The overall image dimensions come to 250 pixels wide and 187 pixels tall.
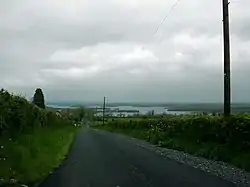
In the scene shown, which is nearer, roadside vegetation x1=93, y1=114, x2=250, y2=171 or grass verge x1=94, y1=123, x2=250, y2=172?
grass verge x1=94, y1=123, x2=250, y2=172

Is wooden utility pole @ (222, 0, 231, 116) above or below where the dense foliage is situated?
above

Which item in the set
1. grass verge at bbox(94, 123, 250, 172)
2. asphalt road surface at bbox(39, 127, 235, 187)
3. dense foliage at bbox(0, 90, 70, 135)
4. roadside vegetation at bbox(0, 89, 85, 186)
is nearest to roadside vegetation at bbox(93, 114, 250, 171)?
grass verge at bbox(94, 123, 250, 172)

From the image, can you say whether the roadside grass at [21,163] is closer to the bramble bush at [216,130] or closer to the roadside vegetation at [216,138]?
the roadside vegetation at [216,138]

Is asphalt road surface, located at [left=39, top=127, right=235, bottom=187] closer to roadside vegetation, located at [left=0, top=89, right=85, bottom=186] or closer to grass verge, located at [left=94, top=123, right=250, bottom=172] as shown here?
roadside vegetation, located at [left=0, top=89, right=85, bottom=186]

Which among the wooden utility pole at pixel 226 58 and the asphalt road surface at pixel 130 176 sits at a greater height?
the wooden utility pole at pixel 226 58

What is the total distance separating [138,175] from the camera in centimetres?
1566

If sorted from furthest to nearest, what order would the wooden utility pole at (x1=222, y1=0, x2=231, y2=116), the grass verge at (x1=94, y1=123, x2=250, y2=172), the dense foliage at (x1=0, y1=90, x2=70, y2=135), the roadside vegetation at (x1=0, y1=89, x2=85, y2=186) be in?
1. the wooden utility pole at (x1=222, y1=0, x2=231, y2=116)
2. the grass verge at (x1=94, y1=123, x2=250, y2=172)
3. the dense foliage at (x1=0, y1=90, x2=70, y2=135)
4. the roadside vegetation at (x1=0, y1=89, x2=85, y2=186)

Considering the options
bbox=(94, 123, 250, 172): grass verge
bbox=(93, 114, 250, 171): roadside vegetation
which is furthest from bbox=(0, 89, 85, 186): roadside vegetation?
bbox=(93, 114, 250, 171): roadside vegetation

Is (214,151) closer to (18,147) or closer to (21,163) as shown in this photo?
(18,147)

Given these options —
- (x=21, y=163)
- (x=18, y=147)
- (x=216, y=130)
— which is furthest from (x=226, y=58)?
(x=21, y=163)

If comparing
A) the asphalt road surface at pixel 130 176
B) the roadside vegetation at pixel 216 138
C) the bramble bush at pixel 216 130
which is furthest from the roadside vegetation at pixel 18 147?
the bramble bush at pixel 216 130

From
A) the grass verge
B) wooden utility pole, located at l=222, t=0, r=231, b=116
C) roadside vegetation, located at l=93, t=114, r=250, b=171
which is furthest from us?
wooden utility pole, located at l=222, t=0, r=231, b=116

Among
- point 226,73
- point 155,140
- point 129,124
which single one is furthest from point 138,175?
point 129,124

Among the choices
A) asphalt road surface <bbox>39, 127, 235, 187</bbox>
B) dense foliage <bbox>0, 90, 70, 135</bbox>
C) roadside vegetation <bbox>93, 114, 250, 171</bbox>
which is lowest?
asphalt road surface <bbox>39, 127, 235, 187</bbox>
